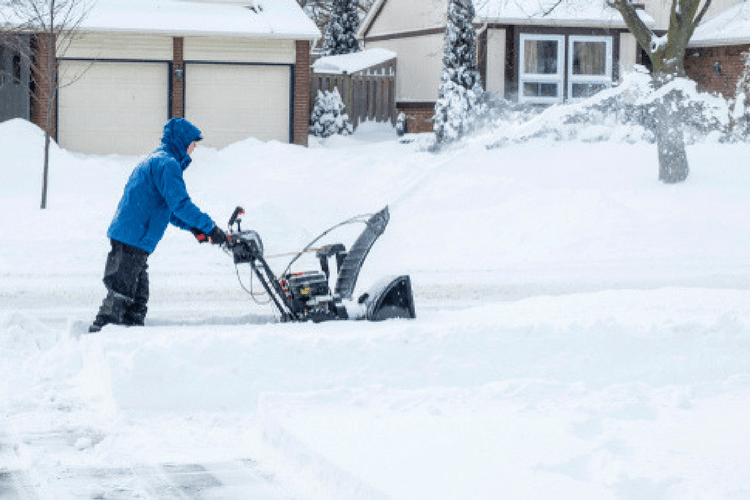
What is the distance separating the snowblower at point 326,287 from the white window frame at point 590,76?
2258 centimetres

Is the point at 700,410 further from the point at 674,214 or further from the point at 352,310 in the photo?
the point at 674,214

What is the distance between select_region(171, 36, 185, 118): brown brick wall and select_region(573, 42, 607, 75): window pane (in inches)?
391

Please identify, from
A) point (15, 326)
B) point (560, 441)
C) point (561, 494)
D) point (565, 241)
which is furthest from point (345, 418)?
point (565, 241)

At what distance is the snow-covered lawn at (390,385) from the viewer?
234 inches

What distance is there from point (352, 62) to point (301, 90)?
4.96m

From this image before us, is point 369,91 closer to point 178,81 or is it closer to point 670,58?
point 178,81

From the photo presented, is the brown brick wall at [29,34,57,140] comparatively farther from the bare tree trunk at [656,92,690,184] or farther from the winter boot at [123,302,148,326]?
the winter boot at [123,302,148,326]

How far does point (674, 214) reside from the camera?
18.0 m

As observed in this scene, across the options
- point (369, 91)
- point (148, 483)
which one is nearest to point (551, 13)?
point (369, 91)

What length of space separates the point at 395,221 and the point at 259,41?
1128 cm

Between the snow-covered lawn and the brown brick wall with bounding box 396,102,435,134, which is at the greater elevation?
the brown brick wall with bounding box 396,102,435,134

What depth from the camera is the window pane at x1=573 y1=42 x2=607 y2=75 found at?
104ft

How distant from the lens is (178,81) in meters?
28.0

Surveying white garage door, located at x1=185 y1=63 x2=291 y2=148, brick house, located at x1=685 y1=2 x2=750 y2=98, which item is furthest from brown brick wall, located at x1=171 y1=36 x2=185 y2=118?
brick house, located at x1=685 y1=2 x2=750 y2=98
